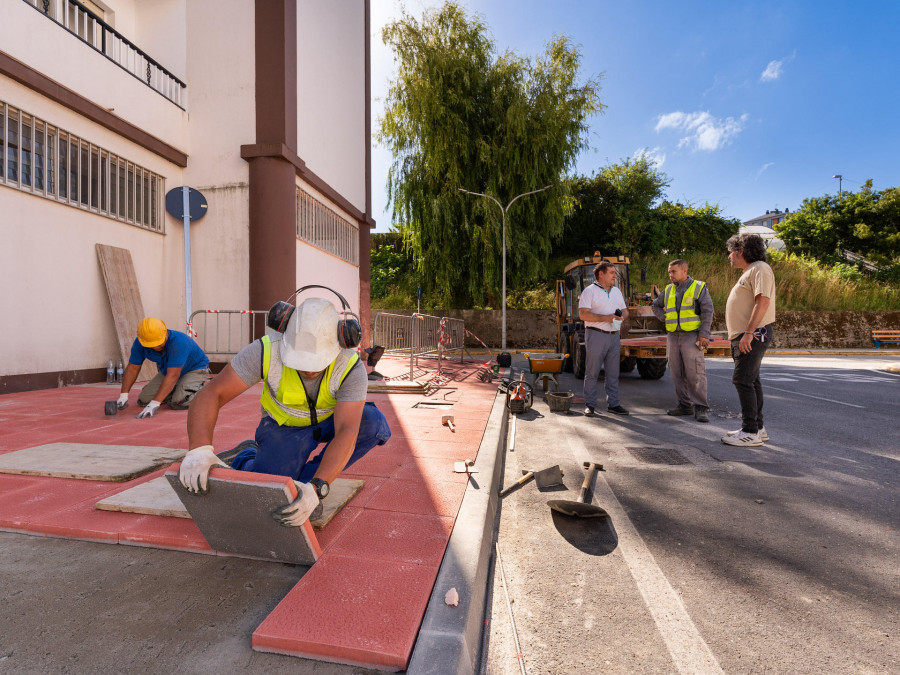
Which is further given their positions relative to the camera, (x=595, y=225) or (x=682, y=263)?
(x=595, y=225)

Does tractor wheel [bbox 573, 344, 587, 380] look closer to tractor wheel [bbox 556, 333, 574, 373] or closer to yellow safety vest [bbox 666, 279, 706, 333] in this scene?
tractor wheel [bbox 556, 333, 574, 373]

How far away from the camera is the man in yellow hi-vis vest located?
6020 millimetres

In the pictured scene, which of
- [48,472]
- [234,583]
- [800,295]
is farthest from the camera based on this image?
[800,295]

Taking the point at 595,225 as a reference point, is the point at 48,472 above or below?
below

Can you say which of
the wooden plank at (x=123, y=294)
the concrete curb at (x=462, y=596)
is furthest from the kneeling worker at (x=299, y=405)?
the wooden plank at (x=123, y=294)

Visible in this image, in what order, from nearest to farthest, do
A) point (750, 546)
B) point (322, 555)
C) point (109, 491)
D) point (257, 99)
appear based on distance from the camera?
point (322, 555), point (750, 546), point (109, 491), point (257, 99)

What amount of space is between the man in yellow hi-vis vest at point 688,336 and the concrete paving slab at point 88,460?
5.76m

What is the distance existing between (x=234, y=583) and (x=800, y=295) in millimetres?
30982

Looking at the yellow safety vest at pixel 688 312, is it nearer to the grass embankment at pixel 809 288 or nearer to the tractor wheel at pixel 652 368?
the tractor wheel at pixel 652 368

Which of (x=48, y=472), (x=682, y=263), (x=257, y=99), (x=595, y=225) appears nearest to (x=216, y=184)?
(x=257, y=99)

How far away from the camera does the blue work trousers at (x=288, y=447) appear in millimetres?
2482

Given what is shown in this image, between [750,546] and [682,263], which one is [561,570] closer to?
[750,546]

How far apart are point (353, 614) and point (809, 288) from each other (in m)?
31.4

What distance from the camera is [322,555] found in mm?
2195
